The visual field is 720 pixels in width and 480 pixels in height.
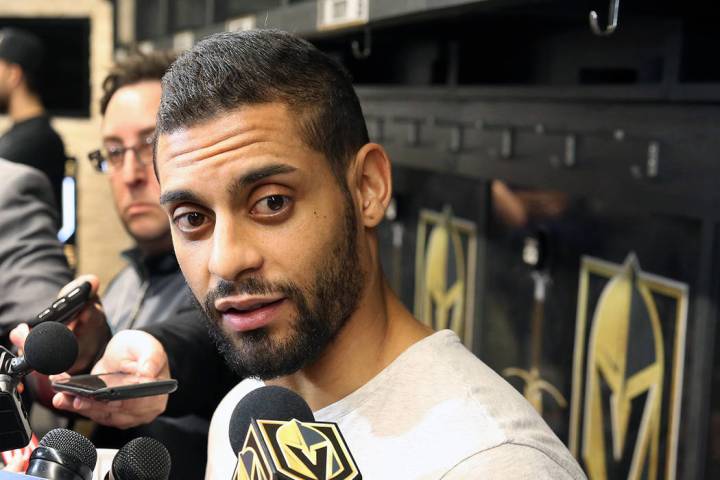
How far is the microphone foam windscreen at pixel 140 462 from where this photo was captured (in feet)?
2.39

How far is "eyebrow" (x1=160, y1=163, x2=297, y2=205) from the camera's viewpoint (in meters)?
0.94

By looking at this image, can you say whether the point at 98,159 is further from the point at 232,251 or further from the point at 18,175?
the point at 232,251

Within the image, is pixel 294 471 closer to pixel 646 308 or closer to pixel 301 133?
pixel 301 133

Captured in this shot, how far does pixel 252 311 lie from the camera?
0.97 m

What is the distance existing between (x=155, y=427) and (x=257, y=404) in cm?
74

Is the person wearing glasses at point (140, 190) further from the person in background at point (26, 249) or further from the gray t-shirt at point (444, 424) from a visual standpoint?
the gray t-shirt at point (444, 424)

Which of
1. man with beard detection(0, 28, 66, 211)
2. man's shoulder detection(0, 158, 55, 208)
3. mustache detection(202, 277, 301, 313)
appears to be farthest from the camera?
man with beard detection(0, 28, 66, 211)

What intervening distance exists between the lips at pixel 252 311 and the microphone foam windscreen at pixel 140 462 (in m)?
0.23

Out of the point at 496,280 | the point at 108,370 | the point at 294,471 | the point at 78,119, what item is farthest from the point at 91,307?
the point at 78,119

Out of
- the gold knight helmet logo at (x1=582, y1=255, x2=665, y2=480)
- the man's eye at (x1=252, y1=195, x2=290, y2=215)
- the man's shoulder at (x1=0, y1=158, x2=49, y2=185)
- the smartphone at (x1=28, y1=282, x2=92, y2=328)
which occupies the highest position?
the man's eye at (x1=252, y1=195, x2=290, y2=215)

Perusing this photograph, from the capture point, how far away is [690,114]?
190 cm

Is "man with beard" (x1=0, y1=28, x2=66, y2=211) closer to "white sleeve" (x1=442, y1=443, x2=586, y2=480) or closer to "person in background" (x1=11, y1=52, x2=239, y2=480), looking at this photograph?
"person in background" (x1=11, y1=52, x2=239, y2=480)

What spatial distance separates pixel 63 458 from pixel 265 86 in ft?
1.52

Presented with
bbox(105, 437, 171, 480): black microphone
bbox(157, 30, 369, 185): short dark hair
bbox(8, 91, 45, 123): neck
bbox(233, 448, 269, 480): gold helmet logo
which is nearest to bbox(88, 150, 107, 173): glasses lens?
bbox(157, 30, 369, 185): short dark hair
